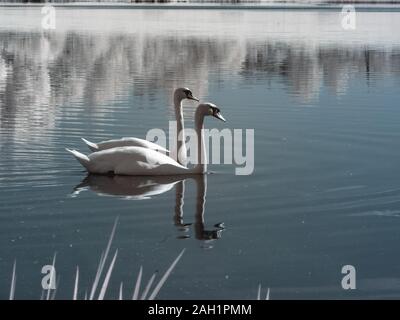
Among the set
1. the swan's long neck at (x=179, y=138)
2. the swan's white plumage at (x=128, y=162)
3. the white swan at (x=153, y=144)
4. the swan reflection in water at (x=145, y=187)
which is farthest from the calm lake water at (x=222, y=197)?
the swan's long neck at (x=179, y=138)

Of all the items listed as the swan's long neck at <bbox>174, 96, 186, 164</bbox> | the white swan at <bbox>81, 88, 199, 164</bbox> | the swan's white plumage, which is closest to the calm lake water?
the swan's white plumage

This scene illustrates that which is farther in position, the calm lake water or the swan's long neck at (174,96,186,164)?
the swan's long neck at (174,96,186,164)

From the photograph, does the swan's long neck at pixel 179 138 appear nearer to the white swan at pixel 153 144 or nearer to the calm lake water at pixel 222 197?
the white swan at pixel 153 144

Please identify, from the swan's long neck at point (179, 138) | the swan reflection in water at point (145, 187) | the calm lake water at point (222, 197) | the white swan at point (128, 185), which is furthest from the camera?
the swan's long neck at point (179, 138)

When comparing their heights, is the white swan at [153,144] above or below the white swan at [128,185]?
above

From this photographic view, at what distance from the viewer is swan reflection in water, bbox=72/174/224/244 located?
12422 millimetres

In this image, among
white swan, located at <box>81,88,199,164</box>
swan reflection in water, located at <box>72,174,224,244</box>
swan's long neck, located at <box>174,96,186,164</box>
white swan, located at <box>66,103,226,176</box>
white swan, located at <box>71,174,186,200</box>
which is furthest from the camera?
swan's long neck, located at <box>174,96,186,164</box>

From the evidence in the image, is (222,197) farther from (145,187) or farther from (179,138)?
(179,138)

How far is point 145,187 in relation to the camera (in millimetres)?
13578

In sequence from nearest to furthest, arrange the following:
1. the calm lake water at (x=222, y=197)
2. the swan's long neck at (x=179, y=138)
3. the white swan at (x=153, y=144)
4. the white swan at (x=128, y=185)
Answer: the calm lake water at (x=222, y=197) < the white swan at (x=128, y=185) < the white swan at (x=153, y=144) < the swan's long neck at (x=179, y=138)

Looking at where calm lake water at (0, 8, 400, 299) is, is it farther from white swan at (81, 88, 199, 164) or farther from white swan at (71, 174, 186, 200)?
white swan at (81, 88, 199, 164)

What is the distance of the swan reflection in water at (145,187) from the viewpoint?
12422 millimetres

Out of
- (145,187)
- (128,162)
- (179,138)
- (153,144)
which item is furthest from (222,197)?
(179,138)
